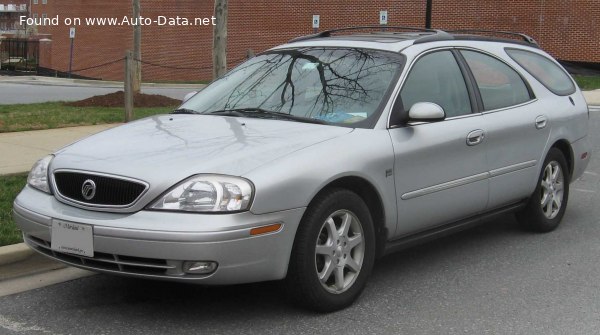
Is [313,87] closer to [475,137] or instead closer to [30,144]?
[475,137]

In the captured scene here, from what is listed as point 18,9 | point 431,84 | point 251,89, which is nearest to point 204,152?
point 251,89

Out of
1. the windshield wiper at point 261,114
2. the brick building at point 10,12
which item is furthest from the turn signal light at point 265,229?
the brick building at point 10,12

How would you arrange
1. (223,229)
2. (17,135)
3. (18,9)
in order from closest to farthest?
(223,229) < (17,135) < (18,9)

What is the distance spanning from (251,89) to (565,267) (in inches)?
100

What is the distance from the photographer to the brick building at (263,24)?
101 feet

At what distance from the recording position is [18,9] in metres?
92.6

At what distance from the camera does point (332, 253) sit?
433 centimetres

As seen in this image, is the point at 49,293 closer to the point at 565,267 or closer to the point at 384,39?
the point at 384,39

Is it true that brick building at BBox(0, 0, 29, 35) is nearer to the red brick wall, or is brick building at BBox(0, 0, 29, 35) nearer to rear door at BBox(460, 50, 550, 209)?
the red brick wall

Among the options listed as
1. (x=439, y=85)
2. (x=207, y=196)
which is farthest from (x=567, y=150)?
(x=207, y=196)

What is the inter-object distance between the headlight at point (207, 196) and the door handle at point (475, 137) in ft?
6.58

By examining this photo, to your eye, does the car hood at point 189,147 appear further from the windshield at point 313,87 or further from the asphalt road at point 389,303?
the asphalt road at point 389,303

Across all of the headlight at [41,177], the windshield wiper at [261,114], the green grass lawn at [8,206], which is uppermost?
the windshield wiper at [261,114]

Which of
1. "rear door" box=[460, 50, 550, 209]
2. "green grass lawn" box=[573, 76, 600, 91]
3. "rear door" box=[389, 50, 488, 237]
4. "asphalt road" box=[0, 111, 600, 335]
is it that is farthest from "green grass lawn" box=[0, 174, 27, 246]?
"green grass lawn" box=[573, 76, 600, 91]
